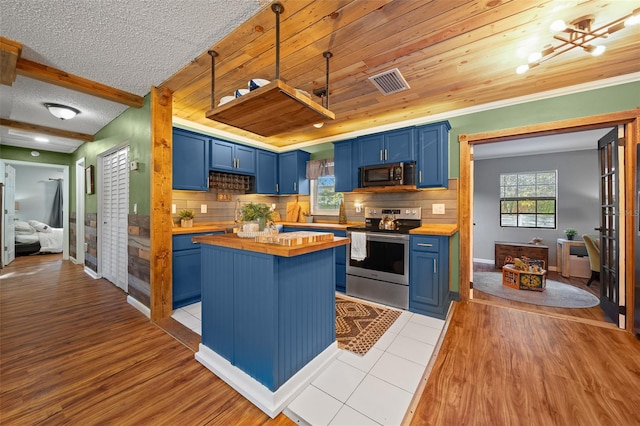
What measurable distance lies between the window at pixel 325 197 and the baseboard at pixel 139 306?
2.82m

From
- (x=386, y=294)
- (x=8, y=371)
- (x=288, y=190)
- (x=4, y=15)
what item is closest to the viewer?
(x=4, y=15)

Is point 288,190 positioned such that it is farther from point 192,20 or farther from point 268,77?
point 192,20

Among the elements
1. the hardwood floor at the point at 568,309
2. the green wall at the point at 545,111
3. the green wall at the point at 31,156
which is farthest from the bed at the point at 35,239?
the hardwood floor at the point at 568,309

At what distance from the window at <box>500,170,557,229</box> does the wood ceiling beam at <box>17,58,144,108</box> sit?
713 centimetres

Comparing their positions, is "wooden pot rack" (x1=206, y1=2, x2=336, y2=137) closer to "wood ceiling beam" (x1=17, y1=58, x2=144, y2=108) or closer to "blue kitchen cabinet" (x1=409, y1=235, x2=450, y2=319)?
"wood ceiling beam" (x1=17, y1=58, x2=144, y2=108)

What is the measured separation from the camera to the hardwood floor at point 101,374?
1.48 meters

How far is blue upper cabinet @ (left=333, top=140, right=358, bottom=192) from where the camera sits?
3.82 metres

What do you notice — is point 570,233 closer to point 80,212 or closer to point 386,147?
point 386,147

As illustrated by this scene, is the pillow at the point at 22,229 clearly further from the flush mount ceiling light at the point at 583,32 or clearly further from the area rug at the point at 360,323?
the flush mount ceiling light at the point at 583,32

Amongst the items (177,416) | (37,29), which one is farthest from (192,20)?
(177,416)

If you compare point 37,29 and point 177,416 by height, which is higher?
point 37,29

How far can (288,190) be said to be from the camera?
468cm

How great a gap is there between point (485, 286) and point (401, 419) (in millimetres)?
3291

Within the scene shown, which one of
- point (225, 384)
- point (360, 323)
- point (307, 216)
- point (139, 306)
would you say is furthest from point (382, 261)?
point (139, 306)
